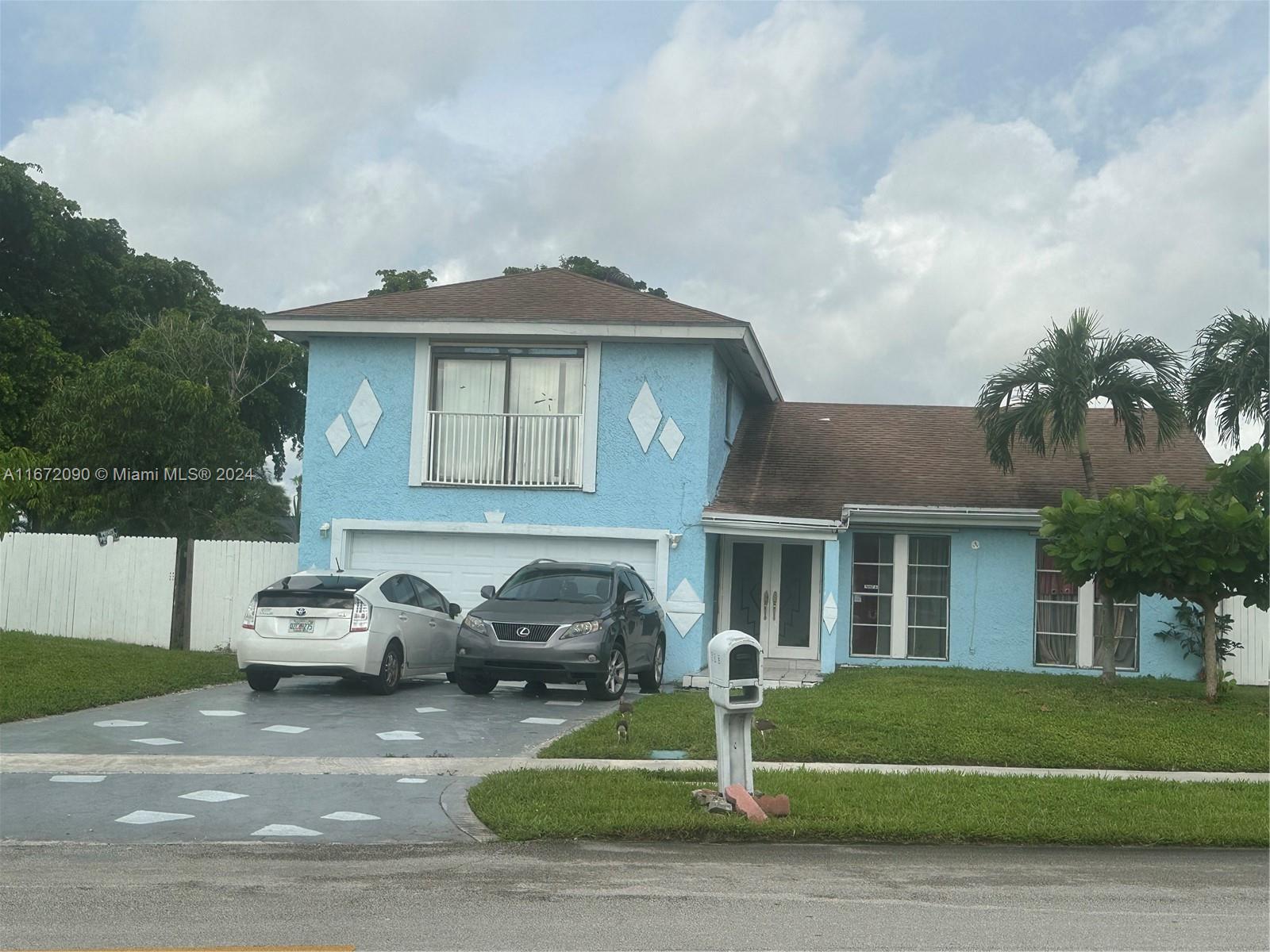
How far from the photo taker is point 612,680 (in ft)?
48.8

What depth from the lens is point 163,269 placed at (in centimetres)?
3734

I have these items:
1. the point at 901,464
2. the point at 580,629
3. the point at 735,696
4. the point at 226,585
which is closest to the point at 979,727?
the point at 580,629

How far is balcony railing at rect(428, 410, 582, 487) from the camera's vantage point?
18.7m

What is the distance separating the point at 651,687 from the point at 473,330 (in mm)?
5703

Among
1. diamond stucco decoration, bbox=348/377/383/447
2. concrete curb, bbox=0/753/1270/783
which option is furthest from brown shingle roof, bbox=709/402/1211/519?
concrete curb, bbox=0/753/1270/783

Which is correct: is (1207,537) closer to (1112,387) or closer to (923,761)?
(1112,387)

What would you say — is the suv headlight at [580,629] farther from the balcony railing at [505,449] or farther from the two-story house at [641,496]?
the balcony railing at [505,449]

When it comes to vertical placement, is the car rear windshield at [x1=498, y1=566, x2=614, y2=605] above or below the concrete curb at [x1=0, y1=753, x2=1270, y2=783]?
above

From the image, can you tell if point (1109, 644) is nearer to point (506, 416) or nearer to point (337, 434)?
point (506, 416)

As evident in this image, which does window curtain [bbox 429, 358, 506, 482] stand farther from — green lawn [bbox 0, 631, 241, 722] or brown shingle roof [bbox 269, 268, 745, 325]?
green lawn [bbox 0, 631, 241, 722]

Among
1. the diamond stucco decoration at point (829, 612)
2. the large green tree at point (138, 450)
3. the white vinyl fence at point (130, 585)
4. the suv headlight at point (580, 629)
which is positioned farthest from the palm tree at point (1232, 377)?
the large green tree at point (138, 450)

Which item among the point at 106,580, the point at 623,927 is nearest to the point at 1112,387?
the point at 623,927

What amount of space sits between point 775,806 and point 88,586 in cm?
1523

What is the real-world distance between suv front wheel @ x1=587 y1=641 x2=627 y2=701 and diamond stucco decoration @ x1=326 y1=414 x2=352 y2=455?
6230 millimetres
